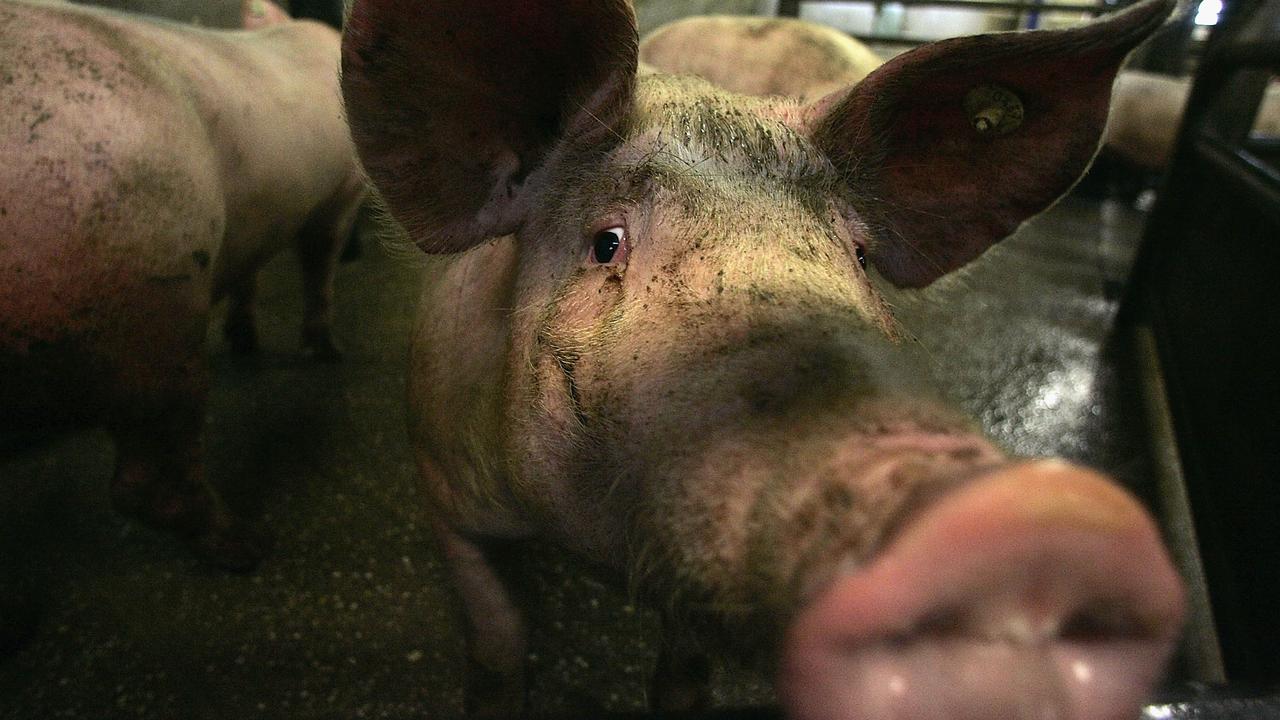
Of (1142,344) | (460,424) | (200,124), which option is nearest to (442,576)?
(460,424)

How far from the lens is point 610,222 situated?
125cm

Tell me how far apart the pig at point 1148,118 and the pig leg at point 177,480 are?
8.07 metres

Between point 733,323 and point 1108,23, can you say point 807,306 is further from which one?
point 1108,23

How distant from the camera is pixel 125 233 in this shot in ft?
5.44

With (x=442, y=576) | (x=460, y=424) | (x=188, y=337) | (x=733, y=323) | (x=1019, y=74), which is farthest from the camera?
(x=442, y=576)

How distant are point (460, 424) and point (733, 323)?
0.96 metres

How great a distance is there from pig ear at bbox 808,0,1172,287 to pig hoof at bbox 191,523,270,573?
224 cm

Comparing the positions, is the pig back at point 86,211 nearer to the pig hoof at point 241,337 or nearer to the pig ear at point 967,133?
the pig ear at point 967,133

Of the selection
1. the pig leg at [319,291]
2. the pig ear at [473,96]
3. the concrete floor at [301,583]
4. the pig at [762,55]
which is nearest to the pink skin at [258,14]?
the pig leg at [319,291]

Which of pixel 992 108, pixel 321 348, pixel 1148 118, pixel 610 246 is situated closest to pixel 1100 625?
pixel 610 246

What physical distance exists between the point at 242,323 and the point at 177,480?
1.86m

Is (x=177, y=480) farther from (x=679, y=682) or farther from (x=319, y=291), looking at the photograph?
(x=319, y=291)

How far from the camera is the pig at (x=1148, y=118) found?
22.8ft

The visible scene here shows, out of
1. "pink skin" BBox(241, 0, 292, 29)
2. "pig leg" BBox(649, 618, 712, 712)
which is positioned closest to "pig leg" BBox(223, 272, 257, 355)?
"pink skin" BBox(241, 0, 292, 29)
